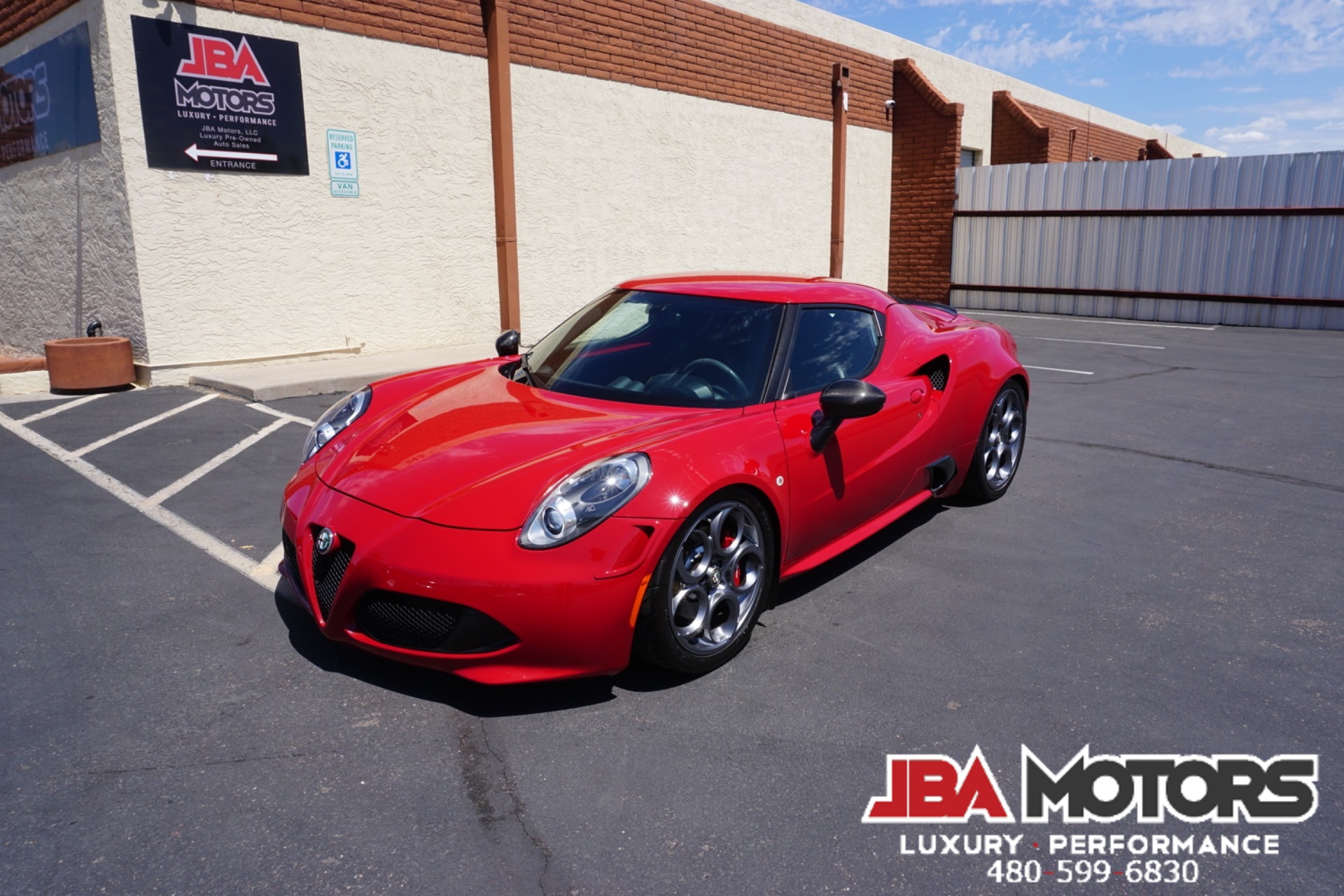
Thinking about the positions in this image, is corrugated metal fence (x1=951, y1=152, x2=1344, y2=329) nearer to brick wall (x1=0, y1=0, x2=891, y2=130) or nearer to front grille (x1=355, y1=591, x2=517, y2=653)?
brick wall (x1=0, y1=0, x2=891, y2=130)

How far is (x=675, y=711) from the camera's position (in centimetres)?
304

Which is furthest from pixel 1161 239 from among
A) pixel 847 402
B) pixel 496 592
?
pixel 496 592

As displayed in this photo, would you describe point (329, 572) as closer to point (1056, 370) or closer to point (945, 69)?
point (1056, 370)

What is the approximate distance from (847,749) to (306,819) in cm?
155

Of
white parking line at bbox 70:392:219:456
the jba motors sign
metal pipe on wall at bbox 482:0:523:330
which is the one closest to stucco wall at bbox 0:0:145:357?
white parking line at bbox 70:392:219:456

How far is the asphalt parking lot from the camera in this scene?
2316 millimetres

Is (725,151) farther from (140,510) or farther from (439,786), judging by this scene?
(439,786)

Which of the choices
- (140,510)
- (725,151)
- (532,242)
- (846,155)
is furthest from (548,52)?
(140,510)

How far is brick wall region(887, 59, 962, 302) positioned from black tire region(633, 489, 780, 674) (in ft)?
52.3

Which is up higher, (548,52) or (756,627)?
(548,52)

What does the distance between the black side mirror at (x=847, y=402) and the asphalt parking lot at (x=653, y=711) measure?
768mm

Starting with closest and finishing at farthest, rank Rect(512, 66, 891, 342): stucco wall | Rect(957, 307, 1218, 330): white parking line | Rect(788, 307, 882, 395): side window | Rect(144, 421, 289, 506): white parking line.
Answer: Rect(788, 307, 882, 395): side window → Rect(144, 421, 289, 506): white parking line → Rect(512, 66, 891, 342): stucco wall → Rect(957, 307, 1218, 330): white parking line

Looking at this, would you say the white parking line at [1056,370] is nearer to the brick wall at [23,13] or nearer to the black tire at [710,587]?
the black tire at [710,587]

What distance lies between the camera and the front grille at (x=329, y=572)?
118 inches
